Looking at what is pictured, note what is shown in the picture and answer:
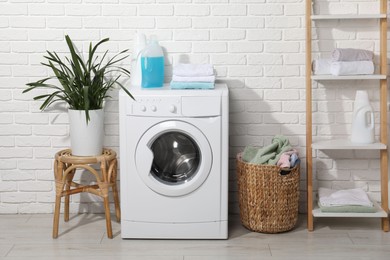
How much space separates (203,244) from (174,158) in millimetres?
477

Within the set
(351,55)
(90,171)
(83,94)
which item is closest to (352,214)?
(351,55)

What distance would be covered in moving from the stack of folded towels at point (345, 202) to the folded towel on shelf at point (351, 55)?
0.76 meters

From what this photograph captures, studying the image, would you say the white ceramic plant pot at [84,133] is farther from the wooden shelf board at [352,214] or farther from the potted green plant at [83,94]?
the wooden shelf board at [352,214]

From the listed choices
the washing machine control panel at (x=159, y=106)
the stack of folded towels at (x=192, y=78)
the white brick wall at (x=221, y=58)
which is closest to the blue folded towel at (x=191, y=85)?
the stack of folded towels at (x=192, y=78)

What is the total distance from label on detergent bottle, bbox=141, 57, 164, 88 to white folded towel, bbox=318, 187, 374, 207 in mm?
1109

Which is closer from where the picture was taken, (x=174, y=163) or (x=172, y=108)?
(x=172, y=108)

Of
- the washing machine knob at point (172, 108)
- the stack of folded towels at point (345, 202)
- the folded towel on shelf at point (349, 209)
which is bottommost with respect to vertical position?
the folded towel on shelf at point (349, 209)

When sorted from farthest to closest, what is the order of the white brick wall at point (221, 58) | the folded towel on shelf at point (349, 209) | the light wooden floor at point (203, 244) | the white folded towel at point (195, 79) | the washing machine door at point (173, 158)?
the white brick wall at point (221, 58) → the folded towel on shelf at point (349, 209) → the white folded towel at point (195, 79) → the washing machine door at point (173, 158) → the light wooden floor at point (203, 244)

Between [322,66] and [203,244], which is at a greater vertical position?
[322,66]

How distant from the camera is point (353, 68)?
3996 millimetres

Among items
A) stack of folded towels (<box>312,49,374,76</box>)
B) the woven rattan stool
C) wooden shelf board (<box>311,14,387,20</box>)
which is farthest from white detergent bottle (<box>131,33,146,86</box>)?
stack of folded towels (<box>312,49,374,76</box>)

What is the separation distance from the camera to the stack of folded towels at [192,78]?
12.9 ft

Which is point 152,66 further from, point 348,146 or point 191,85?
point 348,146

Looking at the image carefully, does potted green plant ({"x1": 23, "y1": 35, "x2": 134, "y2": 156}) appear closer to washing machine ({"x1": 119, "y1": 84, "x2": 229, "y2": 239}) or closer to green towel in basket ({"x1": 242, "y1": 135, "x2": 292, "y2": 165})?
washing machine ({"x1": 119, "y1": 84, "x2": 229, "y2": 239})
